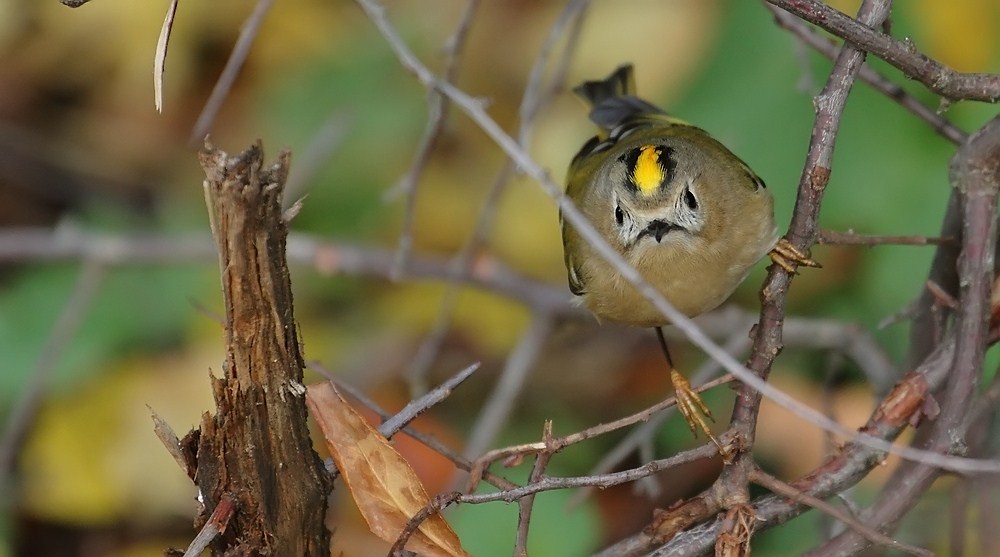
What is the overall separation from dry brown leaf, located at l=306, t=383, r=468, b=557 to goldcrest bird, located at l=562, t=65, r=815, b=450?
2.32 ft

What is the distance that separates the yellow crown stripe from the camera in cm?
195

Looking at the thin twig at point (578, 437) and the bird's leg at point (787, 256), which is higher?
the bird's leg at point (787, 256)

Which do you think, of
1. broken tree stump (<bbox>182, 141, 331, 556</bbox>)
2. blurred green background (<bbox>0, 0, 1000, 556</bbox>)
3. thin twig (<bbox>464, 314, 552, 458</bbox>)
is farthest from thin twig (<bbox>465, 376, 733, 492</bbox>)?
blurred green background (<bbox>0, 0, 1000, 556</bbox>)

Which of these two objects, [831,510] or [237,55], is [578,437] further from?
[237,55]

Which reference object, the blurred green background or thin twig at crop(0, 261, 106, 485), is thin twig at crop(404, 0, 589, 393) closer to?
the blurred green background

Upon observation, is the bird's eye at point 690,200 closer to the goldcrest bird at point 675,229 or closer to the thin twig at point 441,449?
the goldcrest bird at point 675,229

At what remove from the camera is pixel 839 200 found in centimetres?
243

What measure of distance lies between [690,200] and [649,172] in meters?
0.10

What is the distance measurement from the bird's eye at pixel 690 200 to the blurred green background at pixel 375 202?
1.64 ft

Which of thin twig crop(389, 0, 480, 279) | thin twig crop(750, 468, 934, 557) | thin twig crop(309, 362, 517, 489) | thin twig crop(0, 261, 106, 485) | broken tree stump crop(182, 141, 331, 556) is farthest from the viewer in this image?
thin twig crop(0, 261, 106, 485)

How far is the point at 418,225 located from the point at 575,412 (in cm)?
71

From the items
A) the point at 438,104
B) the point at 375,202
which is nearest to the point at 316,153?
the point at 375,202

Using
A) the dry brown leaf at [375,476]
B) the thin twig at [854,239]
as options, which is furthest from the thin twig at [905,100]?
the dry brown leaf at [375,476]

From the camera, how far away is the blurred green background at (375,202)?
2.46 meters
